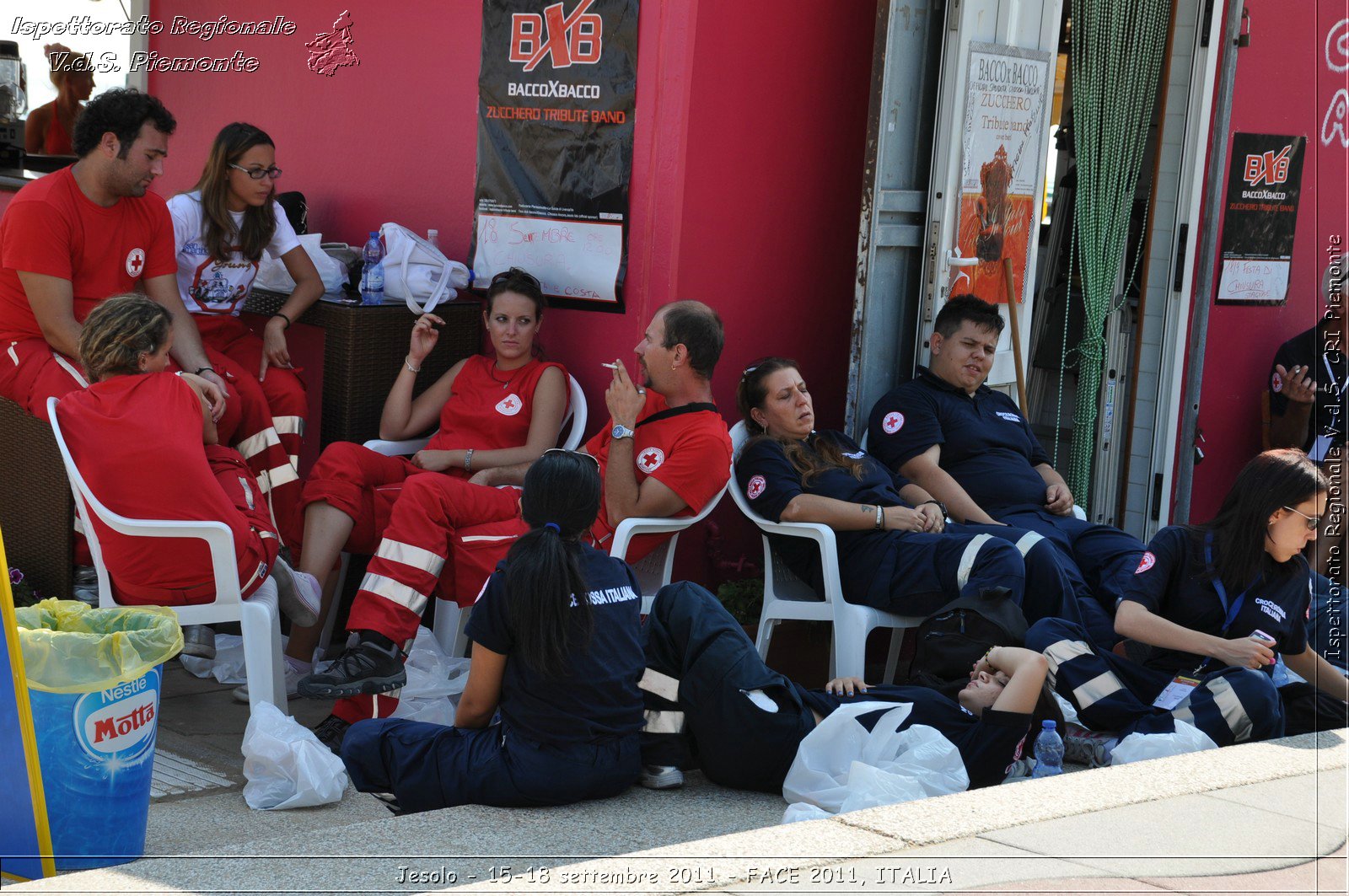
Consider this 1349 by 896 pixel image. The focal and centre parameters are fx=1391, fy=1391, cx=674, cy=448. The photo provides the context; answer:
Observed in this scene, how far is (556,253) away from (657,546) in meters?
1.16

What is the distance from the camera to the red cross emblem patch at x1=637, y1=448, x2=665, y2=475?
4211 millimetres

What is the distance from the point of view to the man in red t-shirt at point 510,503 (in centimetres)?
389

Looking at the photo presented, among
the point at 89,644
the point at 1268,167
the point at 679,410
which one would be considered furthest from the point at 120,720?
the point at 1268,167

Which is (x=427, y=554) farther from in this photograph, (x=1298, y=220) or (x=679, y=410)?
(x=1298, y=220)

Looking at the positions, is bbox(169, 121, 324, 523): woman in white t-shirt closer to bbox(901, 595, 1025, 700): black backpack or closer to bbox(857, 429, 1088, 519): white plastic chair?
bbox(857, 429, 1088, 519): white plastic chair

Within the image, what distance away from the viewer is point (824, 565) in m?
4.23

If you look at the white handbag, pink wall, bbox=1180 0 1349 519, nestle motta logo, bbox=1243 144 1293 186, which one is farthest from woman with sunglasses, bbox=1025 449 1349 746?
nestle motta logo, bbox=1243 144 1293 186

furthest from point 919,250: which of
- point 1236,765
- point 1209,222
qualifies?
point 1236,765

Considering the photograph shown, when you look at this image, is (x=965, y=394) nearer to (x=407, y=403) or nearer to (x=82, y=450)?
(x=407, y=403)

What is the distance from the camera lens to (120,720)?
292 centimetres

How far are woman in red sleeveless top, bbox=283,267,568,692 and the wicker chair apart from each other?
27.0 inches

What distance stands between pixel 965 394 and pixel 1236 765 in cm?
193

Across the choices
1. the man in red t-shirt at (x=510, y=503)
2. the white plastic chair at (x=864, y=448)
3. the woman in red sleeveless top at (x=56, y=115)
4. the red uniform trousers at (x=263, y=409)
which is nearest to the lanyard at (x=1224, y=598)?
the white plastic chair at (x=864, y=448)

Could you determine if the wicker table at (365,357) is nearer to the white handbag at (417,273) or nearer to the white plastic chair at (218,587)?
the white handbag at (417,273)
